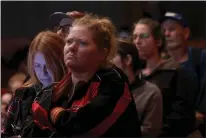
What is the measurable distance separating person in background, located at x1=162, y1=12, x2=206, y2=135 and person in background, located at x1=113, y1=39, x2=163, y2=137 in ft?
1.49

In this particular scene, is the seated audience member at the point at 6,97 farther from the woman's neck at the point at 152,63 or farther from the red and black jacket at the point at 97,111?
the red and black jacket at the point at 97,111

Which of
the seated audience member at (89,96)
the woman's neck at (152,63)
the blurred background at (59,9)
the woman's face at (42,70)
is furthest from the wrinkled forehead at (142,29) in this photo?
the seated audience member at (89,96)

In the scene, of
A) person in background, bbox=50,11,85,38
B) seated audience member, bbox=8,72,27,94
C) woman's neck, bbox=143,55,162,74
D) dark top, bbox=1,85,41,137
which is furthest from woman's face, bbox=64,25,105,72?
seated audience member, bbox=8,72,27,94

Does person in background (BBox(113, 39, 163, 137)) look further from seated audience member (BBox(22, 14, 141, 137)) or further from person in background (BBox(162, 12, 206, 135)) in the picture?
seated audience member (BBox(22, 14, 141, 137))

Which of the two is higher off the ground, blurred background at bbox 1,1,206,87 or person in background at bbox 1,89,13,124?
blurred background at bbox 1,1,206,87

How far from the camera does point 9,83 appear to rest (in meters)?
4.03

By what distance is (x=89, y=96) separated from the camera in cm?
213

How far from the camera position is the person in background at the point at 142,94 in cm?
299

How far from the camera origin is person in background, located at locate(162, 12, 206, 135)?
11.5 ft

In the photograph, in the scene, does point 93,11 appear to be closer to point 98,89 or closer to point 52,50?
point 52,50

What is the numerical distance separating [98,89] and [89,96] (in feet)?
0.16

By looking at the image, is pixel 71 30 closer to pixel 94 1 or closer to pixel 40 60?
pixel 40 60

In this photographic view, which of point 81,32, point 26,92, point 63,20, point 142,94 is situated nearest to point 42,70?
point 26,92

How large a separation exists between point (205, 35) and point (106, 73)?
2606 mm
